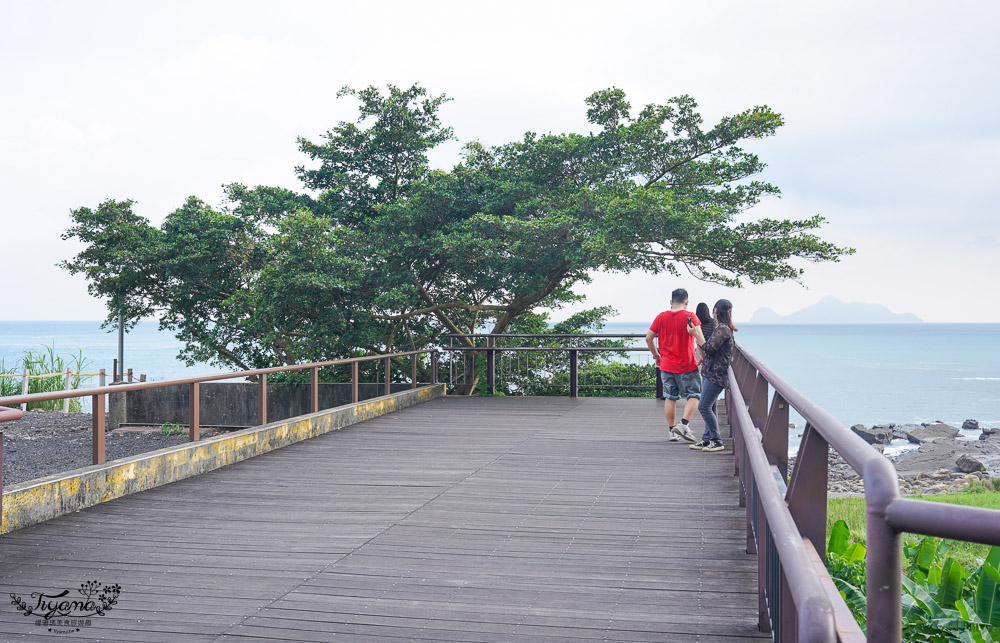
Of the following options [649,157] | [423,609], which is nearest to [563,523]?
[423,609]

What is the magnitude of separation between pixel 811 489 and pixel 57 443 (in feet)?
67.1

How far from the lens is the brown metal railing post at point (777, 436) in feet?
13.4

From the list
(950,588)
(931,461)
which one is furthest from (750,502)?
(931,461)

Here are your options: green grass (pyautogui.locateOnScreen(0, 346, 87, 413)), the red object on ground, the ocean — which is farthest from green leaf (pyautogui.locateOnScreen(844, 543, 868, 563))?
green grass (pyautogui.locateOnScreen(0, 346, 87, 413))

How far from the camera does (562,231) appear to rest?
55.6ft

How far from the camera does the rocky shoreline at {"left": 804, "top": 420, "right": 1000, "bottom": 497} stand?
25.5 m

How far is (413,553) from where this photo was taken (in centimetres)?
486

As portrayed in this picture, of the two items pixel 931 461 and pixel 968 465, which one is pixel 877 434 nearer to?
pixel 931 461

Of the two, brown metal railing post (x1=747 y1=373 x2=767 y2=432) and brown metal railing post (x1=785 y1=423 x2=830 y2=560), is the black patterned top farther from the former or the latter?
brown metal railing post (x1=785 y1=423 x2=830 y2=560)

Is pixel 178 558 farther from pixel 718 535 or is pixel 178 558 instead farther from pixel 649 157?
pixel 649 157

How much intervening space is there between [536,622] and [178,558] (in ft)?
7.93

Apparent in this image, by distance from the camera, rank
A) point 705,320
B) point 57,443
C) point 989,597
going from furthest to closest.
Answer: point 57,443 < point 705,320 < point 989,597

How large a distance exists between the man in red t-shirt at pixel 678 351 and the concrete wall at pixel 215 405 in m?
12.0

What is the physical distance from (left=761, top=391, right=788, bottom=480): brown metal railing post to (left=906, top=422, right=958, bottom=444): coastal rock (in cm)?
3776
